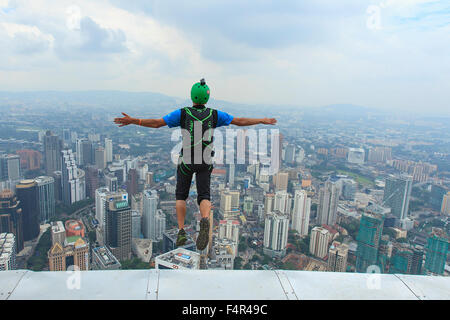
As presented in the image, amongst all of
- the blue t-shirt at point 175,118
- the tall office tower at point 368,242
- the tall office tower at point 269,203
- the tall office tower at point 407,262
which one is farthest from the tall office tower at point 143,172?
the blue t-shirt at point 175,118

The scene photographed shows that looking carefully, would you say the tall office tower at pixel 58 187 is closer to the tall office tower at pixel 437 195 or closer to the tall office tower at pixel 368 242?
the tall office tower at pixel 368 242

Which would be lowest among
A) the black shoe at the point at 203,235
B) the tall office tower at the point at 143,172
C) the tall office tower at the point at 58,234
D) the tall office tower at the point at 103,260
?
the tall office tower at the point at 103,260

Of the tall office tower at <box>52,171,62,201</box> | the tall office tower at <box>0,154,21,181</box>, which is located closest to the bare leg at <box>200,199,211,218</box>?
the tall office tower at <box>52,171,62,201</box>

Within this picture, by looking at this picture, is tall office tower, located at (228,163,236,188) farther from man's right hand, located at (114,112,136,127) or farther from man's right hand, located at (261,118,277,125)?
man's right hand, located at (114,112,136,127)

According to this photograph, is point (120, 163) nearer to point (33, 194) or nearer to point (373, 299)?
point (33, 194)

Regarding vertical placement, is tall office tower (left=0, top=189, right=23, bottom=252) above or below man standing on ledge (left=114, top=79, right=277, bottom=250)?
below

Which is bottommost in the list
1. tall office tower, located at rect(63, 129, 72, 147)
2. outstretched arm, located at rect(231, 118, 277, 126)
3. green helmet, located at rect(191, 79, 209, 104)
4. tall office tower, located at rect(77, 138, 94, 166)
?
tall office tower, located at rect(77, 138, 94, 166)

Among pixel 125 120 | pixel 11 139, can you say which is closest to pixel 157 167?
pixel 11 139

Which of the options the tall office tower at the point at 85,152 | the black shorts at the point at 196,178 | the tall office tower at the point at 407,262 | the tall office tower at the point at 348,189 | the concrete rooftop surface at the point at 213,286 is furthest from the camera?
the tall office tower at the point at 85,152

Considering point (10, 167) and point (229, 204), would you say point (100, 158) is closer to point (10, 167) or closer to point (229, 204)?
point (10, 167)
